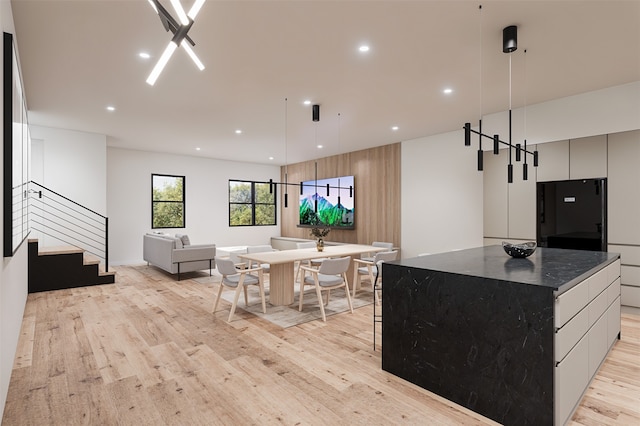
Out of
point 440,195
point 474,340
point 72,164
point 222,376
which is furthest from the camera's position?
point 440,195

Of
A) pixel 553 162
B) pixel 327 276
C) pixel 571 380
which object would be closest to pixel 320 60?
pixel 327 276

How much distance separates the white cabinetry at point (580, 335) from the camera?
1.97 metres

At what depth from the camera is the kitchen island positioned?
1985 mm

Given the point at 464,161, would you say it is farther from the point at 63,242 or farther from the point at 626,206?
the point at 63,242

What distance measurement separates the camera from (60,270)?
5875 mm

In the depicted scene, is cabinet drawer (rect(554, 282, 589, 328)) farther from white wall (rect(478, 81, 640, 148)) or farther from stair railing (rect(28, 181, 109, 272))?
stair railing (rect(28, 181, 109, 272))

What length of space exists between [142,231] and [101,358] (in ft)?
20.7

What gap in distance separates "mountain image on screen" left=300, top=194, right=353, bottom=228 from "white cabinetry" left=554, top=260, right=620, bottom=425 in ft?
20.2

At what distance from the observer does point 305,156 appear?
975 cm

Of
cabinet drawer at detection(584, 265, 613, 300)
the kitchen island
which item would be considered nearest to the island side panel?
the kitchen island

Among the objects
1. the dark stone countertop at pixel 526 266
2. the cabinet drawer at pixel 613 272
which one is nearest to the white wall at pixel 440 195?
the cabinet drawer at pixel 613 272

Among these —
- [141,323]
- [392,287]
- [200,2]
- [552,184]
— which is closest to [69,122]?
[141,323]

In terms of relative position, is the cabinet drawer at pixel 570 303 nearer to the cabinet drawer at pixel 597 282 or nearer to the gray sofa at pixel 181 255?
the cabinet drawer at pixel 597 282

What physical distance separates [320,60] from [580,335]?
3.32 meters
